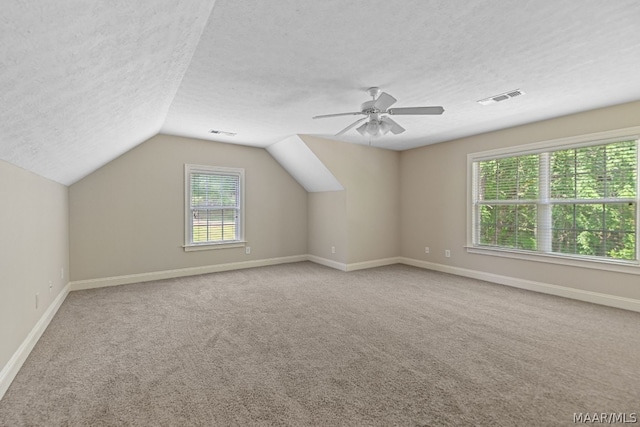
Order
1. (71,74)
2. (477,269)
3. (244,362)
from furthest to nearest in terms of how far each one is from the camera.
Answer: (477,269)
(244,362)
(71,74)

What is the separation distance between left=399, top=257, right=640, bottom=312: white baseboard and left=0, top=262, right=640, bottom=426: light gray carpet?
202 mm

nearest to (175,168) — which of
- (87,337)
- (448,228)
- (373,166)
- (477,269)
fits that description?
(87,337)

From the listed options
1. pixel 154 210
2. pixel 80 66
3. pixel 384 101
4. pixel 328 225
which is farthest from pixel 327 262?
pixel 80 66

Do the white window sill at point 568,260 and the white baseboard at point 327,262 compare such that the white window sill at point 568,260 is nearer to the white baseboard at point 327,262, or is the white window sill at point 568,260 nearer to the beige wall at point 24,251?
the white baseboard at point 327,262

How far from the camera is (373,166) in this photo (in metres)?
5.86

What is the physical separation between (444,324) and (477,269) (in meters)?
2.28

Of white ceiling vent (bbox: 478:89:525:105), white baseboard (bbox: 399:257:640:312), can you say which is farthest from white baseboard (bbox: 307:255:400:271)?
white ceiling vent (bbox: 478:89:525:105)

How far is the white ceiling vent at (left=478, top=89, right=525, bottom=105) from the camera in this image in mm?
3102

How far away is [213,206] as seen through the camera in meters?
5.36

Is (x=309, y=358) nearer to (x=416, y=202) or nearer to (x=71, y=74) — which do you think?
(x=71, y=74)

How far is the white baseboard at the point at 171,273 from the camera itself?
4.25 meters

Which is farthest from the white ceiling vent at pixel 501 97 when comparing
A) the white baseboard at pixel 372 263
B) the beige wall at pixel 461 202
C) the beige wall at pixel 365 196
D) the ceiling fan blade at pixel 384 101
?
the white baseboard at pixel 372 263

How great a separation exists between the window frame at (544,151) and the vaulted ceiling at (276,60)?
1.40ft

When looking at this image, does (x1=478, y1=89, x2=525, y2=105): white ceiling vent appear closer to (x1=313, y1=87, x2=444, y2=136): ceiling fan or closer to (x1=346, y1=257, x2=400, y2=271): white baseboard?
(x1=313, y1=87, x2=444, y2=136): ceiling fan
